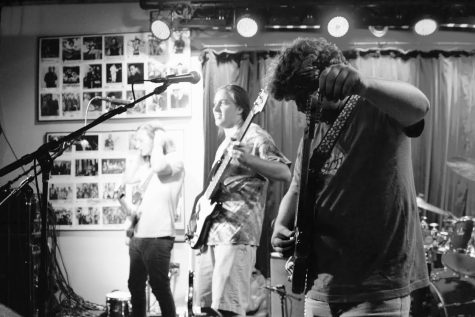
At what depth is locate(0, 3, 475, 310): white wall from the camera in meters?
5.86

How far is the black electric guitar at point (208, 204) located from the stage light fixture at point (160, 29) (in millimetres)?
2431

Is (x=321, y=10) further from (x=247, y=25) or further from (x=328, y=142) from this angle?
(x=328, y=142)

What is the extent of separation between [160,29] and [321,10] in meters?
1.90

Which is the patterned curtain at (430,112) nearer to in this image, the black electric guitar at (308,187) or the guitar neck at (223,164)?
the guitar neck at (223,164)

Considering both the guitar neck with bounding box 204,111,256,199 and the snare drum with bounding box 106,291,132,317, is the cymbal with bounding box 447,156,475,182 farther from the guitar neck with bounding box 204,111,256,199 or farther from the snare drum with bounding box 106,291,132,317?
the snare drum with bounding box 106,291,132,317

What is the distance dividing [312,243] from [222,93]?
213 cm

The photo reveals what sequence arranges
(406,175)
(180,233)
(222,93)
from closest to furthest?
(406,175), (222,93), (180,233)

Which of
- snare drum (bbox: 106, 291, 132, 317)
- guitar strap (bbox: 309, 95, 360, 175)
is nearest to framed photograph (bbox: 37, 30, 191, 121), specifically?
snare drum (bbox: 106, 291, 132, 317)

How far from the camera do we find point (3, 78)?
6.26m

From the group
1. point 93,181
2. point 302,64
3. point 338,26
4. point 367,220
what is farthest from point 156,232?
point 338,26

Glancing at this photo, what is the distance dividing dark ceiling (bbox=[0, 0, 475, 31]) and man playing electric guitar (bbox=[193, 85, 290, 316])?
2619 millimetres

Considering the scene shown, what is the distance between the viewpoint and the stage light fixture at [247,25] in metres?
5.53

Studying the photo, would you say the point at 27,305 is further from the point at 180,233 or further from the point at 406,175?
the point at 406,175

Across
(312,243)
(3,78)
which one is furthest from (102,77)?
(312,243)
